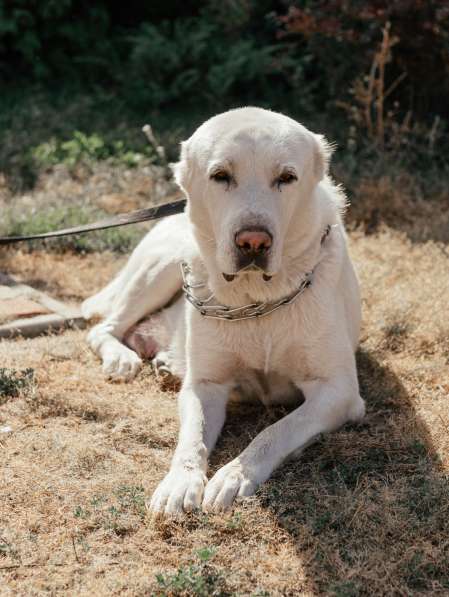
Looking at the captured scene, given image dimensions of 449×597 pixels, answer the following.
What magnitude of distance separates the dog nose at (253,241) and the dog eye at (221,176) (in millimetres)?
288

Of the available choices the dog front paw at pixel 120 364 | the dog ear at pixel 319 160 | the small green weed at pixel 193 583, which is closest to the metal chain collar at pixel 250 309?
the dog ear at pixel 319 160

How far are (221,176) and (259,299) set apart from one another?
0.55 meters

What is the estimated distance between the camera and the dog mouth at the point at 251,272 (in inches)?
121

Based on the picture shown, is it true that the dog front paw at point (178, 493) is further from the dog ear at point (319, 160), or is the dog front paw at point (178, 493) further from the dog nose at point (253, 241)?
the dog ear at point (319, 160)

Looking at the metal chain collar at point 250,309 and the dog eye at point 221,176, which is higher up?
the dog eye at point 221,176

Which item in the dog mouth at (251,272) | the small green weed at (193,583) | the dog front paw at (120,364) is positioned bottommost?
the dog front paw at (120,364)

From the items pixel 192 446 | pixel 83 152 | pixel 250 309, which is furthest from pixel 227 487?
pixel 83 152

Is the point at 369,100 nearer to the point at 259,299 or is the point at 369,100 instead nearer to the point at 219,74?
the point at 219,74

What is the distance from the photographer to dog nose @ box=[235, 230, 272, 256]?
297 cm

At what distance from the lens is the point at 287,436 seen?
10.2 feet

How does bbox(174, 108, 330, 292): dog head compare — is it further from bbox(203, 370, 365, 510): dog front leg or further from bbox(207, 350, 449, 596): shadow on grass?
bbox(207, 350, 449, 596): shadow on grass

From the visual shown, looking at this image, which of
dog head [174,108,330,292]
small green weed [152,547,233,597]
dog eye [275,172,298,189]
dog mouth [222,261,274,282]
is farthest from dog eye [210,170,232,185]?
small green weed [152,547,233,597]

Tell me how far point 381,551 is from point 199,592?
0.60m

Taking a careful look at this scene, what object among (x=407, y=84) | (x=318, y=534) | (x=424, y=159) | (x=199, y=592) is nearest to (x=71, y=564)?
(x=199, y=592)
